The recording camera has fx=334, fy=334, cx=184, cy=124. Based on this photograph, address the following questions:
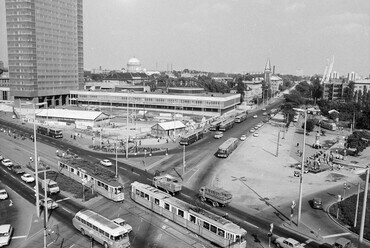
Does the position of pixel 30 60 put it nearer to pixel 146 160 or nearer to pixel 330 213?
pixel 146 160

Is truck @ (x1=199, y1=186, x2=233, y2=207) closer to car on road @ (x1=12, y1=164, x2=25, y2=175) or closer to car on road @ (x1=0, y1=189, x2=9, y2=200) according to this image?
car on road @ (x1=0, y1=189, x2=9, y2=200)

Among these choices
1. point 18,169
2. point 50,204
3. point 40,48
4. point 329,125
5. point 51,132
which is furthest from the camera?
point 40,48

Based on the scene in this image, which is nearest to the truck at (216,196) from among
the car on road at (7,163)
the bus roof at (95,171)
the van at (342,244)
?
the bus roof at (95,171)

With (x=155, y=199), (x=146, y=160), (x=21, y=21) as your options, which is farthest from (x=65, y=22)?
(x=155, y=199)

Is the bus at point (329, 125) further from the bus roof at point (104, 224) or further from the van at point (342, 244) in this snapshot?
the bus roof at point (104, 224)

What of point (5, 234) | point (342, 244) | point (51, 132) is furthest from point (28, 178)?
point (342, 244)

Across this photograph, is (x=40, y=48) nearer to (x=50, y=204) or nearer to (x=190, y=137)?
(x=190, y=137)

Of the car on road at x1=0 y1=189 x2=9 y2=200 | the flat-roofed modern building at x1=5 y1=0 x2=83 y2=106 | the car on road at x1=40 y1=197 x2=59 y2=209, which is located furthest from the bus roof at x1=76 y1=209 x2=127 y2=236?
the flat-roofed modern building at x1=5 y1=0 x2=83 y2=106
